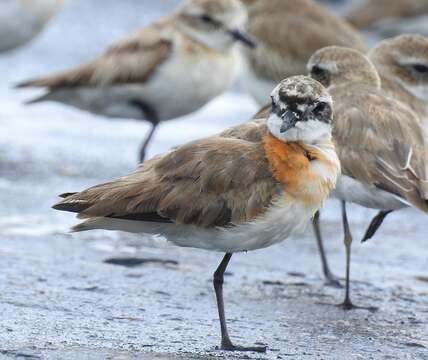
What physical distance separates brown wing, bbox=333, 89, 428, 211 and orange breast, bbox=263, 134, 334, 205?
3.36ft

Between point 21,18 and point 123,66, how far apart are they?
2.31m

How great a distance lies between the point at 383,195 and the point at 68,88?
14.4 feet

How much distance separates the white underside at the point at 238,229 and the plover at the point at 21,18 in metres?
6.85

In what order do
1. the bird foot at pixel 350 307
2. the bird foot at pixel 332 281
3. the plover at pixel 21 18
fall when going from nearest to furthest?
the bird foot at pixel 350 307
the bird foot at pixel 332 281
the plover at pixel 21 18

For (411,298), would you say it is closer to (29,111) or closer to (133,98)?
(133,98)

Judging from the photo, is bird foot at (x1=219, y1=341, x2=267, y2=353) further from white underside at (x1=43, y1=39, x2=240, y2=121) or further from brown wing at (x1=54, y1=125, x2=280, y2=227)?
white underside at (x1=43, y1=39, x2=240, y2=121)

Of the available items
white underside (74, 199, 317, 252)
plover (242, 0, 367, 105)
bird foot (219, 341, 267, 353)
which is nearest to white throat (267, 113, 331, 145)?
white underside (74, 199, 317, 252)

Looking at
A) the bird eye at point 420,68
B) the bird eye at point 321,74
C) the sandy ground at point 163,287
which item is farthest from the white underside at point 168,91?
the bird eye at point 321,74

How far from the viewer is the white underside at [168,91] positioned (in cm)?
948

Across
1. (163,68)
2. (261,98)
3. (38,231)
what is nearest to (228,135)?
(38,231)

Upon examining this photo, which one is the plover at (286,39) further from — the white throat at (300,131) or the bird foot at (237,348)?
the bird foot at (237,348)

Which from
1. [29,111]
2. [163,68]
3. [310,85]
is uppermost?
[310,85]

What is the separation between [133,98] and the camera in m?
9.55

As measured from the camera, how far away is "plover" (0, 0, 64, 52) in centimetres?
1133
